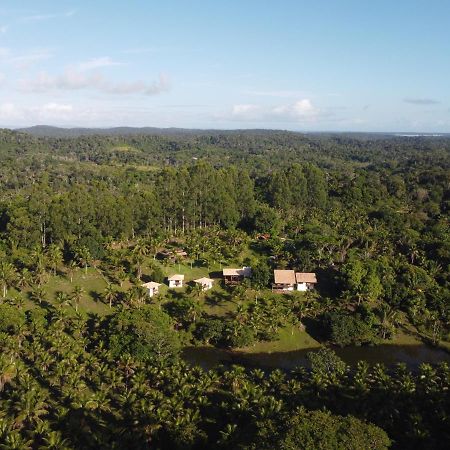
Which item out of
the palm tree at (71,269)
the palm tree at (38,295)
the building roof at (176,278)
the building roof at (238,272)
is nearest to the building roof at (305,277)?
the building roof at (238,272)

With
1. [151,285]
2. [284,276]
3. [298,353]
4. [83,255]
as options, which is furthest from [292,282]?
[83,255]

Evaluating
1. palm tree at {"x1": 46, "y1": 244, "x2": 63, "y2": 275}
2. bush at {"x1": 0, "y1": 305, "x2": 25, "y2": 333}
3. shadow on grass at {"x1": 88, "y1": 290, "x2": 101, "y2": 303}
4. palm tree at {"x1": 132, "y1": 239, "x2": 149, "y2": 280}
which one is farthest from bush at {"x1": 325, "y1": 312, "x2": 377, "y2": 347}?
palm tree at {"x1": 46, "y1": 244, "x2": 63, "y2": 275}

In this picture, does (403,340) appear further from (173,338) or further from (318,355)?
(173,338)

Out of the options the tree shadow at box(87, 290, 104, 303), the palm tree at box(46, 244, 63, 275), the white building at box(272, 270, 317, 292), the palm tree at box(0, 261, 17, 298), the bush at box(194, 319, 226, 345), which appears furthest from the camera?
the white building at box(272, 270, 317, 292)

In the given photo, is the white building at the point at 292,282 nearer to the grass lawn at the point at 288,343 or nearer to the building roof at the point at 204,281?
the grass lawn at the point at 288,343

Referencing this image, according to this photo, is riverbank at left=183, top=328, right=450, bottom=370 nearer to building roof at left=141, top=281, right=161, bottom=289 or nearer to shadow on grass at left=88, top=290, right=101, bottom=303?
building roof at left=141, top=281, right=161, bottom=289

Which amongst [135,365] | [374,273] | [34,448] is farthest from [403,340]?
[34,448]

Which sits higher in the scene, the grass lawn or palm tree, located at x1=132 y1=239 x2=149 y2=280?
palm tree, located at x1=132 y1=239 x2=149 y2=280
